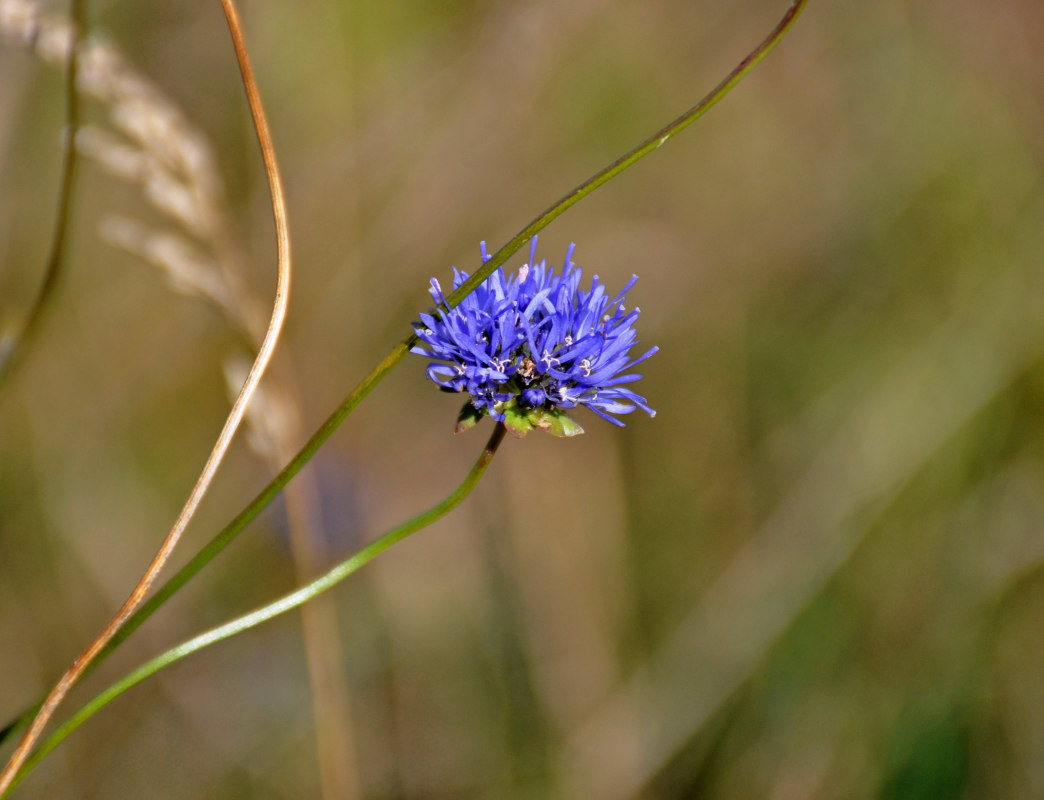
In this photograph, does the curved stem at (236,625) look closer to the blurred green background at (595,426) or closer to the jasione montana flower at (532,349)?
the jasione montana flower at (532,349)

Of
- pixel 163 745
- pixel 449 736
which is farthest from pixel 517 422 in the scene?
pixel 163 745

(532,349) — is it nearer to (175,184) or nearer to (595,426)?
(175,184)

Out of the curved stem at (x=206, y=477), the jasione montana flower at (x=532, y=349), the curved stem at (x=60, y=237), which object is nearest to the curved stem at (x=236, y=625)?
the curved stem at (x=206, y=477)

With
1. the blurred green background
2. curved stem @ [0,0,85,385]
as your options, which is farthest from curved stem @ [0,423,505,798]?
the blurred green background

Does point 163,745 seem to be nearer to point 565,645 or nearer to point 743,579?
point 565,645

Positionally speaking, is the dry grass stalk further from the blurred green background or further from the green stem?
the green stem
